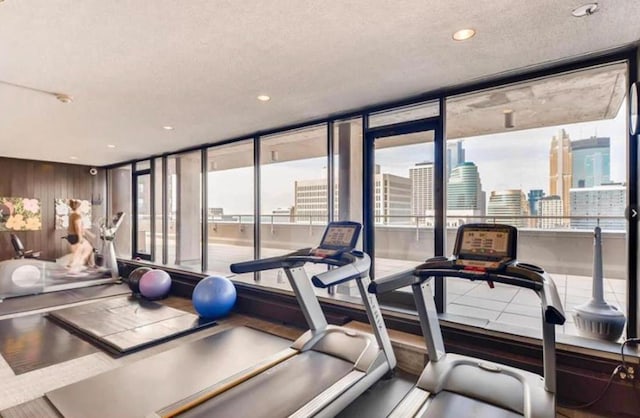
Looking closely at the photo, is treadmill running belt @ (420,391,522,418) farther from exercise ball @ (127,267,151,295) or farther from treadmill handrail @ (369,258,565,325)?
exercise ball @ (127,267,151,295)

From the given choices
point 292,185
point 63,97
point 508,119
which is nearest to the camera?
point 63,97

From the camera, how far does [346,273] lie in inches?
98.8

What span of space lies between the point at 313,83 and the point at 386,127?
112 cm

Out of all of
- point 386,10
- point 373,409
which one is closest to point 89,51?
point 386,10

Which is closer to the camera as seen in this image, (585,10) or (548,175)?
(585,10)

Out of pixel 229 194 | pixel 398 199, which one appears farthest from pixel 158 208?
pixel 398 199

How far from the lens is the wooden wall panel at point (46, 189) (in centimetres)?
749

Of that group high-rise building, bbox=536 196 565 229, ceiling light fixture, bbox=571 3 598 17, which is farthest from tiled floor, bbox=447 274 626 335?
ceiling light fixture, bbox=571 3 598 17

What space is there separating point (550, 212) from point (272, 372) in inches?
126

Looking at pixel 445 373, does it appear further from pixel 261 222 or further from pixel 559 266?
pixel 261 222

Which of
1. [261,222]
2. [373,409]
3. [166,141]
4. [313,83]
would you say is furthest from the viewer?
[166,141]

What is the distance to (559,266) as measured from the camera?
4047 millimetres

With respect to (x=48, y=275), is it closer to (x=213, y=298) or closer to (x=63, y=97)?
(x=213, y=298)

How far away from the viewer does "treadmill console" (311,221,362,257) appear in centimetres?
303
